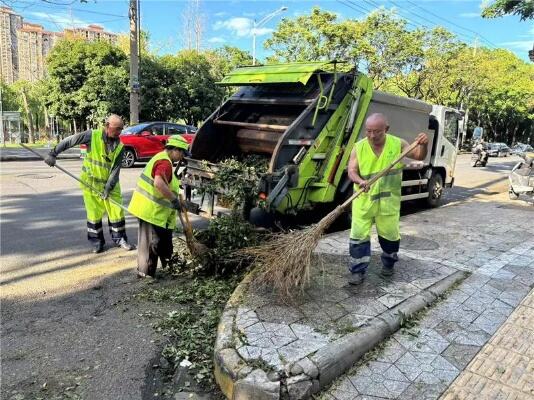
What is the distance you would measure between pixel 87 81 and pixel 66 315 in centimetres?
2137

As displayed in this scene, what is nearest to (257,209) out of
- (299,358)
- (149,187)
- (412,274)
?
(149,187)

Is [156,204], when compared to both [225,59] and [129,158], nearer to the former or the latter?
[129,158]

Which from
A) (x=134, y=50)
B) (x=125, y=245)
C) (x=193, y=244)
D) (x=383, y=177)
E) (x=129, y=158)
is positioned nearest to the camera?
(x=383, y=177)

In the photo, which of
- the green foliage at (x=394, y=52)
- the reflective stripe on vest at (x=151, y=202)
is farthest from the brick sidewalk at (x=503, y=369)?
the green foliage at (x=394, y=52)

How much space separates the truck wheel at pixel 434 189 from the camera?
9070 mm

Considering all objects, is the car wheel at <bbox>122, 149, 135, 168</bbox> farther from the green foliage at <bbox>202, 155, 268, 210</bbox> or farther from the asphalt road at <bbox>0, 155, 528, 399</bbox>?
the green foliage at <bbox>202, 155, 268, 210</bbox>

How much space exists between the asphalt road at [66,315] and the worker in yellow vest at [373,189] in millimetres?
1882

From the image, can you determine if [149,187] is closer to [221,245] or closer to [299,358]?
[221,245]

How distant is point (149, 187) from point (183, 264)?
0.94 metres

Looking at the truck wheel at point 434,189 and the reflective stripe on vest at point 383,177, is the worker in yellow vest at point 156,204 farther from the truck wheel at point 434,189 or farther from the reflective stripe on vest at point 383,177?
the truck wheel at point 434,189

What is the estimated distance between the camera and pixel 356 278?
3.97 metres

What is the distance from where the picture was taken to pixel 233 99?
6504 millimetres

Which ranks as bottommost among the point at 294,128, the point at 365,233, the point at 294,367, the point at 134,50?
the point at 294,367

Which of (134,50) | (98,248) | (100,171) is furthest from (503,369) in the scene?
(134,50)
